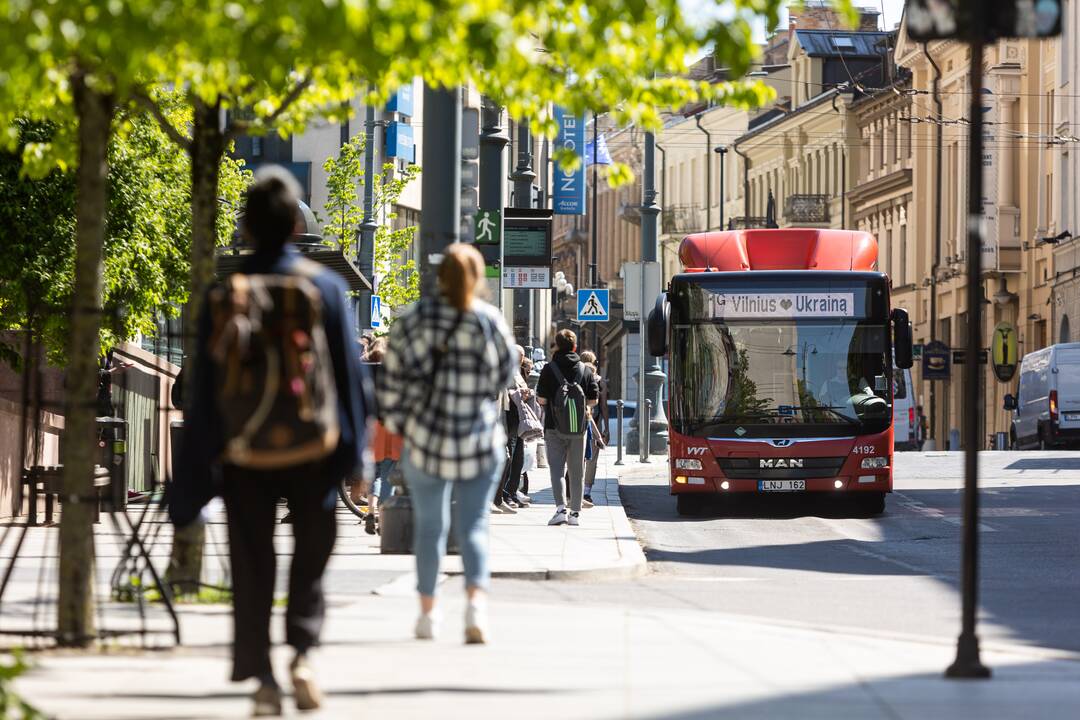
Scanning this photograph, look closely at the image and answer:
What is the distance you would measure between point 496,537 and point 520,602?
221 inches

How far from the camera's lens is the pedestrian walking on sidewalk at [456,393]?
9.72 metres

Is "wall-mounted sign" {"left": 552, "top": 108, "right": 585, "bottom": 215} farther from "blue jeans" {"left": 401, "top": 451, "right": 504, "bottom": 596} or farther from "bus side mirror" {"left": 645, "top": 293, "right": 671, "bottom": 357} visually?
"blue jeans" {"left": 401, "top": 451, "right": 504, "bottom": 596}

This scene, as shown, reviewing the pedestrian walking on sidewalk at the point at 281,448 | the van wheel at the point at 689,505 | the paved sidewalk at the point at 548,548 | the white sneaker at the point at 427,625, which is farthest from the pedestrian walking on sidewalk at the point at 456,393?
the van wheel at the point at 689,505

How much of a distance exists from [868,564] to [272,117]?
7687mm

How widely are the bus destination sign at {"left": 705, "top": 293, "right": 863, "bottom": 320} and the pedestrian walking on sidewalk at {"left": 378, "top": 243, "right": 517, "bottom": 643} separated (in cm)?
1433

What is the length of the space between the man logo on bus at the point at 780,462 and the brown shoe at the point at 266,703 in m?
16.6

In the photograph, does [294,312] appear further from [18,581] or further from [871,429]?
[871,429]

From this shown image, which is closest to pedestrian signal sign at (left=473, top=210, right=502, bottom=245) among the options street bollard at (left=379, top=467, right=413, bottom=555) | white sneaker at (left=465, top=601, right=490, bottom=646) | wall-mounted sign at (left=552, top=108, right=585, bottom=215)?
street bollard at (left=379, top=467, right=413, bottom=555)

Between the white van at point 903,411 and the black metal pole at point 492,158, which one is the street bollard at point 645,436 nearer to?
the black metal pole at point 492,158

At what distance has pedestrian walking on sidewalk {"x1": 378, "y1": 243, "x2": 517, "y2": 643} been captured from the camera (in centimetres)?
972

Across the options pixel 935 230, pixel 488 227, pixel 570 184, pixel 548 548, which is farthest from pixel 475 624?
pixel 935 230

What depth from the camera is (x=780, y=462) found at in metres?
23.8

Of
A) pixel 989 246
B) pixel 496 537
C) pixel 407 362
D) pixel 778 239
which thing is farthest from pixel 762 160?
pixel 407 362

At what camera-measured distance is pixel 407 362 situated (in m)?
9.73
